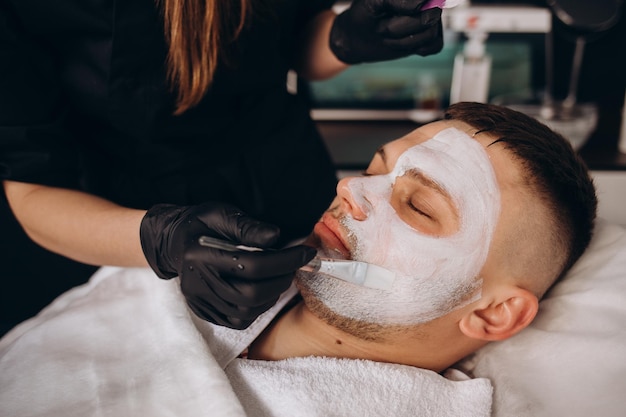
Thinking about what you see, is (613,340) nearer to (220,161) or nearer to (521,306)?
(521,306)

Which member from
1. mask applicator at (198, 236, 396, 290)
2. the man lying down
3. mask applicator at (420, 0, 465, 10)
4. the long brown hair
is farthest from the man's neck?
mask applicator at (420, 0, 465, 10)

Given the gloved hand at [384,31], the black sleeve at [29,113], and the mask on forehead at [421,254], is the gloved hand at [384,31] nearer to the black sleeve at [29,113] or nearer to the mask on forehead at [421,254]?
the mask on forehead at [421,254]

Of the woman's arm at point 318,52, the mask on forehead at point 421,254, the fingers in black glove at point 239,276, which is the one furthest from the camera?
the woman's arm at point 318,52

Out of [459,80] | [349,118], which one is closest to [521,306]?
[459,80]

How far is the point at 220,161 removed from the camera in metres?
1.25

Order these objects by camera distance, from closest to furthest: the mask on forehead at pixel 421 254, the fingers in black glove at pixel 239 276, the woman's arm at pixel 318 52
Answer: the fingers in black glove at pixel 239 276
the mask on forehead at pixel 421 254
the woman's arm at pixel 318 52

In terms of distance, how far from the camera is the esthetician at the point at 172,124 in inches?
33.8

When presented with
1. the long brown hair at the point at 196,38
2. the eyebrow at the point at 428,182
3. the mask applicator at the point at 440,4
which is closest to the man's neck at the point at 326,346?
the eyebrow at the point at 428,182

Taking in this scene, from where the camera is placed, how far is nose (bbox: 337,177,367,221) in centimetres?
96

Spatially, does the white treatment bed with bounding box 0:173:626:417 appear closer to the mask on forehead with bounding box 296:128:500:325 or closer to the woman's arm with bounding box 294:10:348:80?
the mask on forehead with bounding box 296:128:500:325

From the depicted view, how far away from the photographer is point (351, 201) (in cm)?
98

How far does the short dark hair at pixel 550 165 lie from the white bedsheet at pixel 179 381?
330 mm

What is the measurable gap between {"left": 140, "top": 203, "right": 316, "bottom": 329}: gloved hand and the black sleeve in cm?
32

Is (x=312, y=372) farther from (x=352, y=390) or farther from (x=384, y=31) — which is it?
(x=384, y=31)
